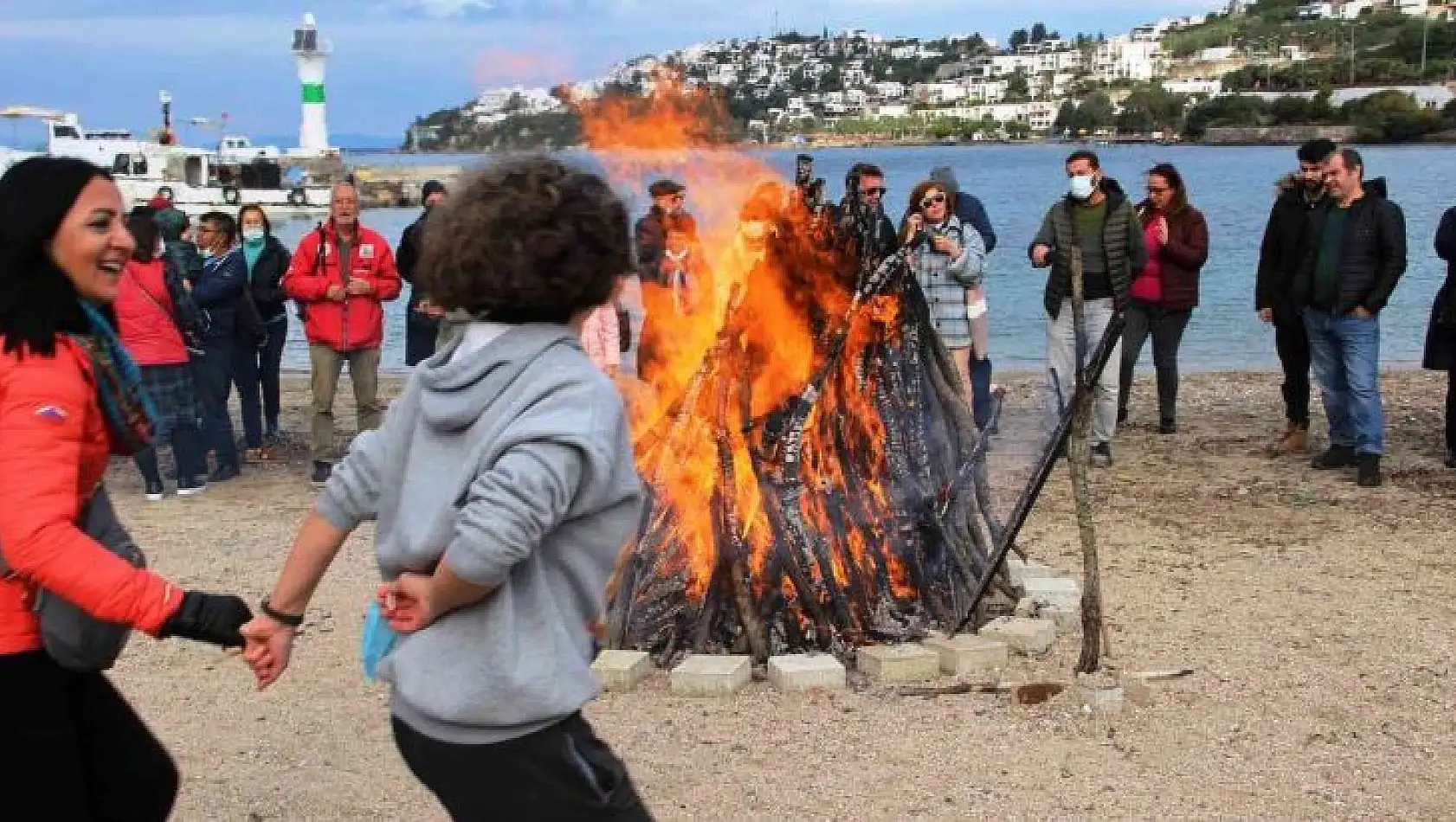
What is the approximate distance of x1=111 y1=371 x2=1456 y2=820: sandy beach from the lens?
4648mm

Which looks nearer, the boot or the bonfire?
the bonfire

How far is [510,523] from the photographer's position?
2.30m

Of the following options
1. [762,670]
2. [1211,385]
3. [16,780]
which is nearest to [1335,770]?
[762,670]

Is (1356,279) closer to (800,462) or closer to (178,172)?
(800,462)

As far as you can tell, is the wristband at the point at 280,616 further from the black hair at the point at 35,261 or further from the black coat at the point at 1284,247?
the black coat at the point at 1284,247

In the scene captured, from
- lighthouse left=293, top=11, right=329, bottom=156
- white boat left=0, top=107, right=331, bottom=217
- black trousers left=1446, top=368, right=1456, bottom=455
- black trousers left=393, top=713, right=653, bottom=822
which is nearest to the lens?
black trousers left=393, top=713, right=653, bottom=822

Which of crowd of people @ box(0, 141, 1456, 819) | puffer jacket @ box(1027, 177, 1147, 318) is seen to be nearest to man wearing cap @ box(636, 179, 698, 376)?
puffer jacket @ box(1027, 177, 1147, 318)

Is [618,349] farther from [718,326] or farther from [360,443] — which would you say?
[360,443]

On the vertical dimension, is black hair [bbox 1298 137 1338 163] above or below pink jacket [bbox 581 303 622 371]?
above

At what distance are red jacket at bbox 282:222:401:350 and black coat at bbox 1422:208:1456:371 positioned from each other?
7.34m

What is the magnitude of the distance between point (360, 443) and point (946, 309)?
7.74 metres

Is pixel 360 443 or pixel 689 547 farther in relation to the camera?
pixel 689 547

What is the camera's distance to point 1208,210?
50219 millimetres

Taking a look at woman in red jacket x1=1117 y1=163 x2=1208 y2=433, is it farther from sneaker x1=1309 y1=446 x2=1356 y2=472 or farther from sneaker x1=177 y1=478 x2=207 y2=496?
sneaker x1=177 y1=478 x2=207 y2=496
